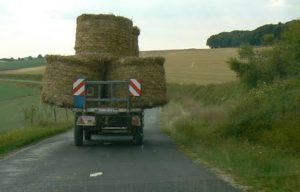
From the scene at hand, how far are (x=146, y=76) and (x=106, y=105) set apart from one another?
1.43 m

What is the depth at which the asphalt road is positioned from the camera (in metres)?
10.8

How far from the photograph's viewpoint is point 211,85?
215ft

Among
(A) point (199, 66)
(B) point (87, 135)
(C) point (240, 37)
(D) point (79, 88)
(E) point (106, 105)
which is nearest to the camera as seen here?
(D) point (79, 88)

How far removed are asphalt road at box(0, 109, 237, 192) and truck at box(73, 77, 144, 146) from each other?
26.8 inches

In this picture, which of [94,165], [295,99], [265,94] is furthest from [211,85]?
[94,165]

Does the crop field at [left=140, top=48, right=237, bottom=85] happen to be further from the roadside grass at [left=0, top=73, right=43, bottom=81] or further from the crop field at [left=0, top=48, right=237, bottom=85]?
the roadside grass at [left=0, top=73, right=43, bottom=81]

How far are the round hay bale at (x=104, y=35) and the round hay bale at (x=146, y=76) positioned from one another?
68 cm

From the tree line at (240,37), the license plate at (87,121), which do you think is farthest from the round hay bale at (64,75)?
the tree line at (240,37)

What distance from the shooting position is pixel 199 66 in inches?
3022

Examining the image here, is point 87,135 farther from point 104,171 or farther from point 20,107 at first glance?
point 20,107

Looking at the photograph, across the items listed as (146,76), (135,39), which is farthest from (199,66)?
(146,76)

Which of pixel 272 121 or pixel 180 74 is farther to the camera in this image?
pixel 180 74

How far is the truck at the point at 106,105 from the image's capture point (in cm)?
1961

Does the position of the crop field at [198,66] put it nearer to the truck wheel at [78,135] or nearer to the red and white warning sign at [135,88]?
the truck wheel at [78,135]
